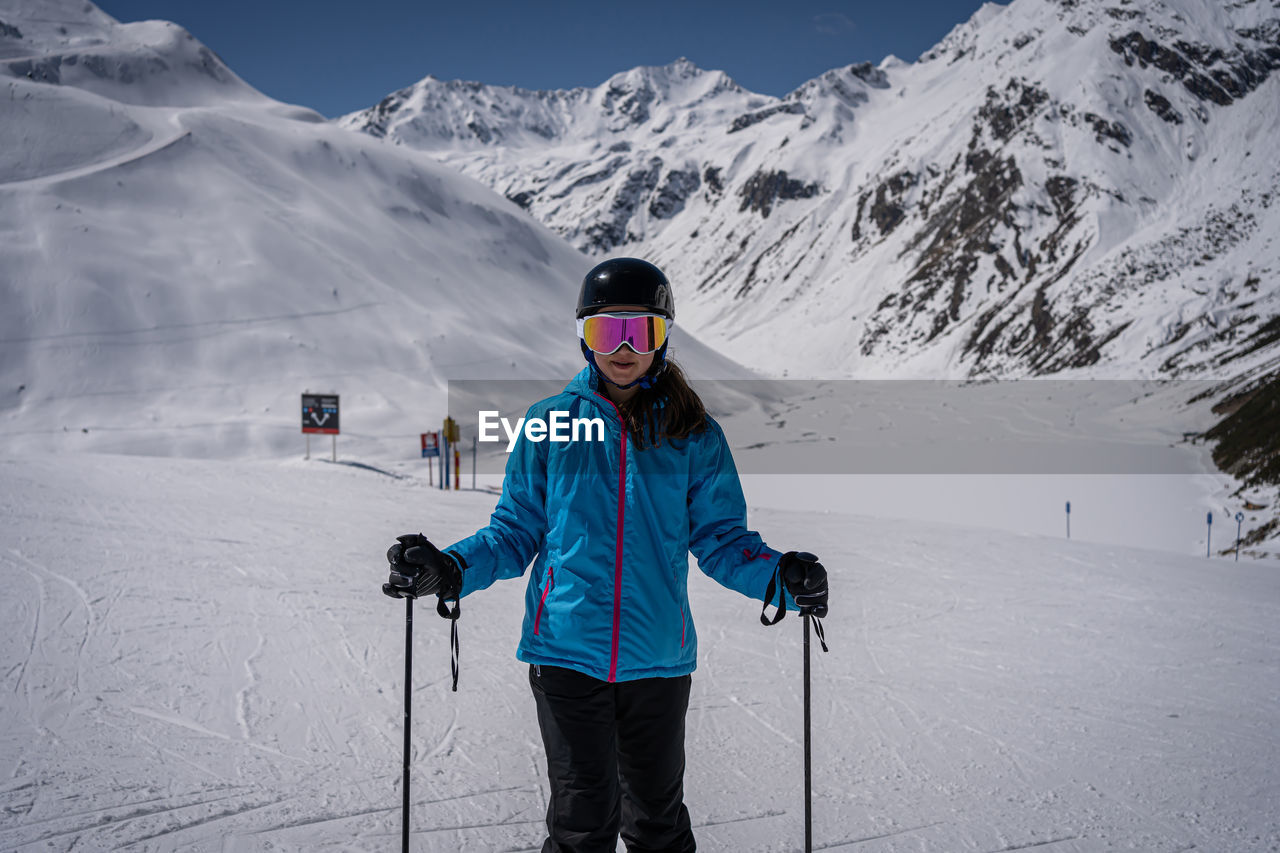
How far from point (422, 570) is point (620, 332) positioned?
→ 3.13 feet

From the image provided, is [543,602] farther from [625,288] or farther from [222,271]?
[222,271]

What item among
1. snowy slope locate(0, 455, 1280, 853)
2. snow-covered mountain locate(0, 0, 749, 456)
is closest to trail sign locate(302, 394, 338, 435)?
snow-covered mountain locate(0, 0, 749, 456)

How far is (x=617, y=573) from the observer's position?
2369mm

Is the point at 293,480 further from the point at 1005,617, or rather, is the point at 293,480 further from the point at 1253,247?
the point at 1253,247

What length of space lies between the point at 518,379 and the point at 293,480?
58.5ft

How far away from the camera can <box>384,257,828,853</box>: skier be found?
2.31 m

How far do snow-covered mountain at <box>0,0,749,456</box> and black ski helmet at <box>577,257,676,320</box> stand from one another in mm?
22783

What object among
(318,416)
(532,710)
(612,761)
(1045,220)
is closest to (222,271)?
(318,416)

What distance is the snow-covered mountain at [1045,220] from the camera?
5281cm

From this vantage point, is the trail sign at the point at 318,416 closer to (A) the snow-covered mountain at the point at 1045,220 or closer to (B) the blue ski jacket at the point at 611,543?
(B) the blue ski jacket at the point at 611,543

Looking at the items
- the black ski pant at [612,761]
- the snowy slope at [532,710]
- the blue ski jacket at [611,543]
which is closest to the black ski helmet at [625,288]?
the blue ski jacket at [611,543]

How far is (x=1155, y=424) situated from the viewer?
32.0 metres

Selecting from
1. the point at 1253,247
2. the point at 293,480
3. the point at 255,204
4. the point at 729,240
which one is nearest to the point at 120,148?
the point at 255,204

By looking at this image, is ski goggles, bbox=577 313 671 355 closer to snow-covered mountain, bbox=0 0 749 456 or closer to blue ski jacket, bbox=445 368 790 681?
blue ski jacket, bbox=445 368 790 681
